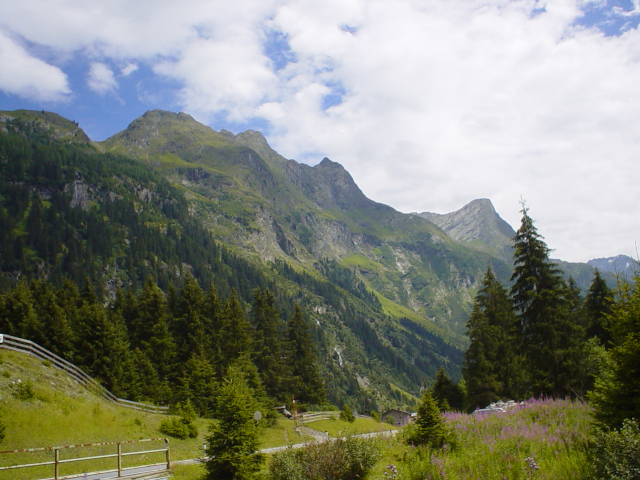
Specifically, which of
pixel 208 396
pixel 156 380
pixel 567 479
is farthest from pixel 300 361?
pixel 567 479

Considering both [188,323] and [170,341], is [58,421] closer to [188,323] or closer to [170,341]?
[170,341]

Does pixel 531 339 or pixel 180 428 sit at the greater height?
pixel 531 339

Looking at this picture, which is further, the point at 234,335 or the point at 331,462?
the point at 234,335

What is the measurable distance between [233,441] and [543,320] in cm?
2191

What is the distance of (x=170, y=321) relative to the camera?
50.6 m

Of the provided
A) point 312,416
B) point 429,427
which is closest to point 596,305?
point 312,416

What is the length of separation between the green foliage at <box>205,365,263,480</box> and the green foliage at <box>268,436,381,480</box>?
8.45 ft

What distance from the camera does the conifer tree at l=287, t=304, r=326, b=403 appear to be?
5325 cm

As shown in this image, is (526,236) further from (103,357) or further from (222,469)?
(103,357)

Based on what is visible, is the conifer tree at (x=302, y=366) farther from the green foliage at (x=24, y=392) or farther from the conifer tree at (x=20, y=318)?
the green foliage at (x=24, y=392)

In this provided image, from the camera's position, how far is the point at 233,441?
50.8ft

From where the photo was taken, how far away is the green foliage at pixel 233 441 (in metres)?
15.0

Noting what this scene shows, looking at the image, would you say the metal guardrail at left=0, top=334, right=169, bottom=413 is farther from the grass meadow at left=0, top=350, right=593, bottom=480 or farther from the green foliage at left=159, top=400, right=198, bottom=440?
the green foliage at left=159, top=400, right=198, bottom=440

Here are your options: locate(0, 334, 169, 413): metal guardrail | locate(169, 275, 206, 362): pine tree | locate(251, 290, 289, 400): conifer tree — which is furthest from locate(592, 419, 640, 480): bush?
locate(251, 290, 289, 400): conifer tree
